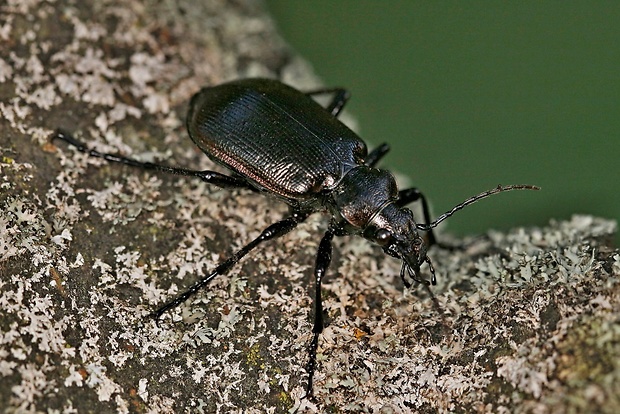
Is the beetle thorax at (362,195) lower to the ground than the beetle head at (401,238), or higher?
higher

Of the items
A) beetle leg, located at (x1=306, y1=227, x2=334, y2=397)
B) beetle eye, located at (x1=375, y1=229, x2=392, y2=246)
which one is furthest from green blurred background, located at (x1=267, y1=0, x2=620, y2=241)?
beetle leg, located at (x1=306, y1=227, x2=334, y2=397)

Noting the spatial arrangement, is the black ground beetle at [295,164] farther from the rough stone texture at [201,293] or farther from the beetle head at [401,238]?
the rough stone texture at [201,293]

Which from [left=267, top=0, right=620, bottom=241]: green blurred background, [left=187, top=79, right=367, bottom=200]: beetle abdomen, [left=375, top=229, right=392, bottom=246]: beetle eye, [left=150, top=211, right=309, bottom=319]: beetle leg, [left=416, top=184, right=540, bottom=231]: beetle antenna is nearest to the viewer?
[left=150, top=211, right=309, bottom=319]: beetle leg

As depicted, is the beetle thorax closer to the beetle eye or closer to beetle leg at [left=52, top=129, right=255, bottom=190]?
the beetle eye

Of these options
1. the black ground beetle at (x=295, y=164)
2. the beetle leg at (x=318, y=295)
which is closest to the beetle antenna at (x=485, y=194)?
the black ground beetle at (x=295, y=164)

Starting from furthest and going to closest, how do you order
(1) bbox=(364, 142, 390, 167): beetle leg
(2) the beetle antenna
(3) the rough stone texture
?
(1) bbox=(364, 142, 390, 167): beetle leg, (2) the beetle antenna, (3) the rough stone texture

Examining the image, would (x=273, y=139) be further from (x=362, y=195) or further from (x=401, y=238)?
(x=401, y=238)

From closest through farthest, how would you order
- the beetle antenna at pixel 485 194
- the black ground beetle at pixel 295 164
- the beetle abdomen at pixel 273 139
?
1. the beetle antenna at pixel 485 194
2. the black ground beetle at pixel 295 164
3. the beetle abdomen at pixel 273 139
